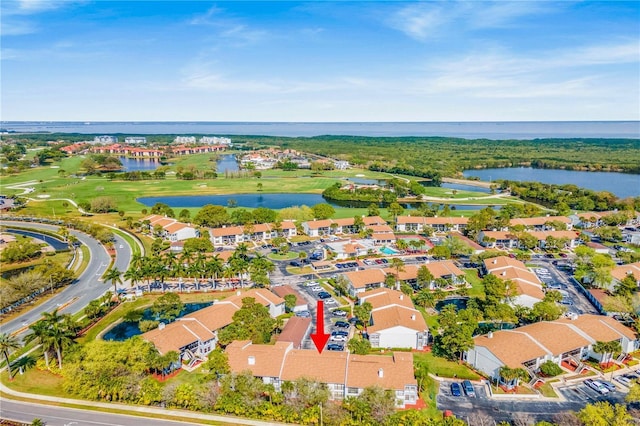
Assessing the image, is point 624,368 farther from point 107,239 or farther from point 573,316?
point 107,239

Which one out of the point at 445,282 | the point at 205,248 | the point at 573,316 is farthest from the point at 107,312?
the point at 573,316

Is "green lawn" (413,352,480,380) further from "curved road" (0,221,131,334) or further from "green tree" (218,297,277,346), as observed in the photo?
"curved road" (0,221,131,334)

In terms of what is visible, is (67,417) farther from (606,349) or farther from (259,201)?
(259,201)

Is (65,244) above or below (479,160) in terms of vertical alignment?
below

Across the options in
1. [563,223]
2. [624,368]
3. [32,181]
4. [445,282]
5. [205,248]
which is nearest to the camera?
[624,368]

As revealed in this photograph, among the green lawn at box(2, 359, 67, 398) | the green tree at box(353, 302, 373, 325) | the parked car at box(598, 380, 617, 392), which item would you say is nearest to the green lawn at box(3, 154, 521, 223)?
the green tree at box(353, 302, 373, 325)
